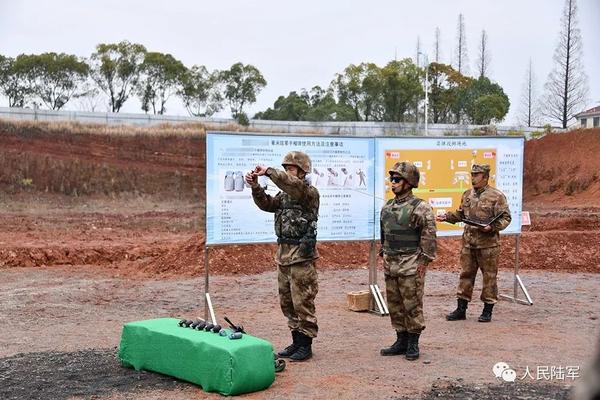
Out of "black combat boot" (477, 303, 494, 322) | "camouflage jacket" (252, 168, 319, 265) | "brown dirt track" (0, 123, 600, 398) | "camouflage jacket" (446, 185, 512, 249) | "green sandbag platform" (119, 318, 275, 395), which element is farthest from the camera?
"black combat boot" (477, 303, 494, 322)

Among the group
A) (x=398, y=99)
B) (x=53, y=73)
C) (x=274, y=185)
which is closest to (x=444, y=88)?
(x=398, y=99)

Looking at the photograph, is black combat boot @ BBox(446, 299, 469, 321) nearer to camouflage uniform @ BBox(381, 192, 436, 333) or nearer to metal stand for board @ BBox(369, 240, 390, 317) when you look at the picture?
metal stand for board @ BBox(369, 240, 390, 317)

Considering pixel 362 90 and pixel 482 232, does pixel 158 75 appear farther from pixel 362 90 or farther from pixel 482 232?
pixel 482 232

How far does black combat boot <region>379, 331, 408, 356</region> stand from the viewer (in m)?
7.14

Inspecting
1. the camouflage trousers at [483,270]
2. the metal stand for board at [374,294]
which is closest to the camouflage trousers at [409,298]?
the camouflage trousers at [483,270]

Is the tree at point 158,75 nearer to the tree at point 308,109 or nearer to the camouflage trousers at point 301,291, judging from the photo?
the tree at point 308,109

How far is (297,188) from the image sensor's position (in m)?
6.63

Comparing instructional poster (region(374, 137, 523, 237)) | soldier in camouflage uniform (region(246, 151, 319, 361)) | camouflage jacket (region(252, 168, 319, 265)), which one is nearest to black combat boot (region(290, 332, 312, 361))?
soldier in camouflage uniform (region(246, 151, 319, 361))

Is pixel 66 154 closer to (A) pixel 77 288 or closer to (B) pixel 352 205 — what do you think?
(A) pixel 77 288

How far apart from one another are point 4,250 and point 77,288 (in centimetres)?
424

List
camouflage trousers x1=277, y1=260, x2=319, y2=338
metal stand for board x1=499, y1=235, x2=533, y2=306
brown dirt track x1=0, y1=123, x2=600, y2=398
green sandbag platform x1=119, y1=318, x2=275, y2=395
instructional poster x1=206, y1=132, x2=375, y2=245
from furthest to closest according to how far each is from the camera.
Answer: metal stand for board x1=499, y1=235, x2=533, y2=306 < instructional poster x1=206, y1=132, x2=375, y2=245 < camouflage trousers x1=277, y1=260, x2=319, y2=338 < brown dirt track x1=0, y1=123, x2=600, y2=398 < green sandbag platform x1=119, y1=318, x2=275, y2=395

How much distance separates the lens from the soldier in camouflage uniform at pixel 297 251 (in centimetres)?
685

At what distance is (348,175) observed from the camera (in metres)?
9.39

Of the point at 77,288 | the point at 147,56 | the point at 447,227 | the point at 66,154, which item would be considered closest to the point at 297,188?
the point at 447,227
